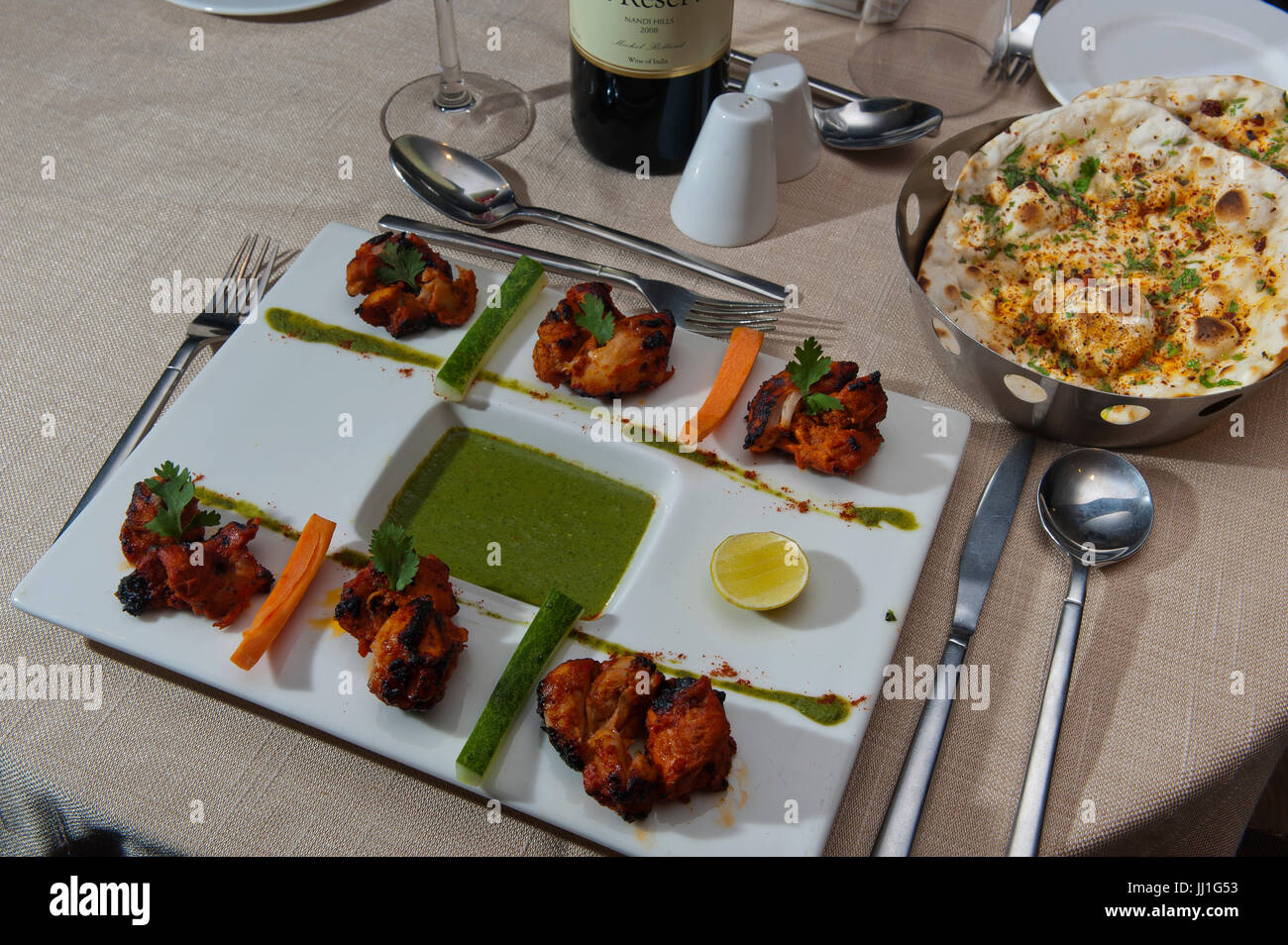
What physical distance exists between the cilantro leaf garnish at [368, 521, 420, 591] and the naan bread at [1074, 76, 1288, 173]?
76.7 inches

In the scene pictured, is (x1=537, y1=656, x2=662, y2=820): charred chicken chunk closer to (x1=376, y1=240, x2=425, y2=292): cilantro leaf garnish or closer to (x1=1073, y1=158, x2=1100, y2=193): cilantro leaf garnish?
(x1=376, y1=240, x2=425, y2=292): cilantro leaf garnish

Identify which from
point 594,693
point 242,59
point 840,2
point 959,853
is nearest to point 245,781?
point 594,693

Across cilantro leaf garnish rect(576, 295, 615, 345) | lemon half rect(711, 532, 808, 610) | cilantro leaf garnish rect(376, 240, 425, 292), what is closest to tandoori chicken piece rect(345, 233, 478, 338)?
cilantro leaf garnish rect(376, 240, 425, 292)

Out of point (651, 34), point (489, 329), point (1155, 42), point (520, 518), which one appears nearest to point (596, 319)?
point (489, 329)

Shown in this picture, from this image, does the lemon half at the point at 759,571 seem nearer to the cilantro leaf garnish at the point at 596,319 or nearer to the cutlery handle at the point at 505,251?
the cilantro leaf garnish at the point at 596,319

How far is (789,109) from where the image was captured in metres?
2.58

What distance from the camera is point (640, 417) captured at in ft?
6.95

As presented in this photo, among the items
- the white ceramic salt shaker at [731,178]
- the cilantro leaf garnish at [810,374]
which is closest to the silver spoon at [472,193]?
the white ceramic salt shaker at [731,178]

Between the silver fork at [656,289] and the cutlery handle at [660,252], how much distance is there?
5 cm

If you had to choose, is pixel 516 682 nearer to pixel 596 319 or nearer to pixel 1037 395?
pixel 596 319

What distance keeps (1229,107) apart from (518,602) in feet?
6.81

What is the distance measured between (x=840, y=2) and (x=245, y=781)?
111 inches

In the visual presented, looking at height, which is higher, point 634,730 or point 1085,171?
point 1085,171

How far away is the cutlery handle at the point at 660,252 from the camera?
2.46 meters
